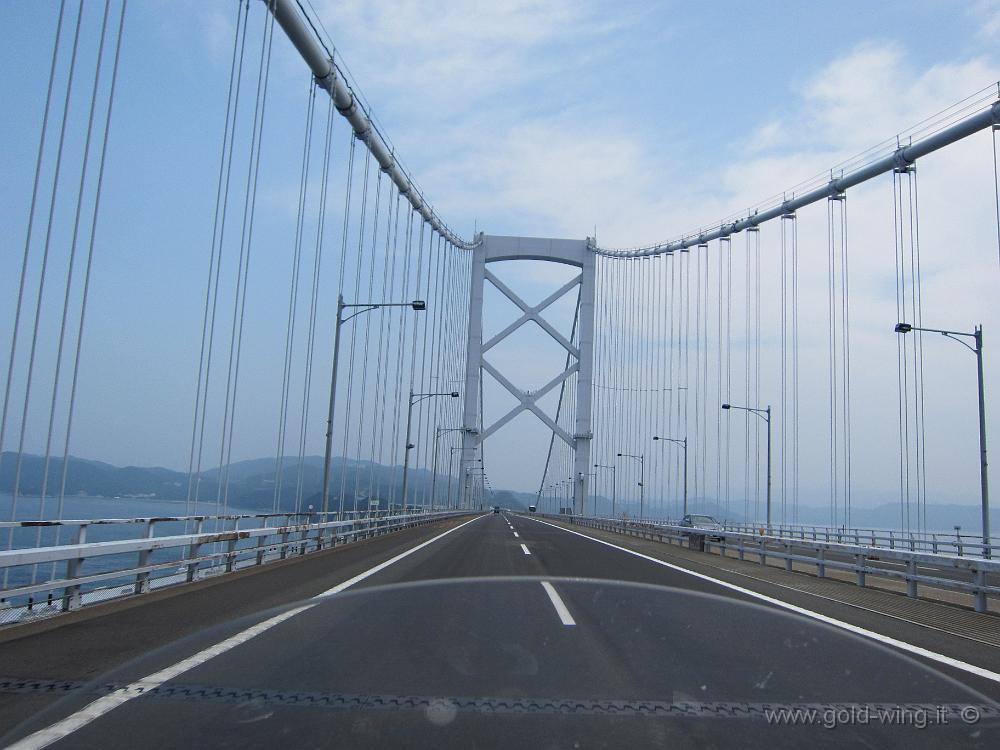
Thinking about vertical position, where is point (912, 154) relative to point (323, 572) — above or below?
above

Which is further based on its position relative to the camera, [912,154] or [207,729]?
[912,154]

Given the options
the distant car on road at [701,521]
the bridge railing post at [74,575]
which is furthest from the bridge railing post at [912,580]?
the distant car on road at [701,521]

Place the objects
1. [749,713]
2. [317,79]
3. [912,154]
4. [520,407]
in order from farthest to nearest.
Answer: [520,407] < [912,154] < [317,79] < [749,713]

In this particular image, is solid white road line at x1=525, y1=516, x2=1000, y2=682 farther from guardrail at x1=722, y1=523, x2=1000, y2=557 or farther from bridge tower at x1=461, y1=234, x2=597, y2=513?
bridge tower at x1=461, y1=234, x2=597, y2=513

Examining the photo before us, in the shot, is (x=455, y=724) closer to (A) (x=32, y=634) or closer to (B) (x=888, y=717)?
(B) (x=888, y=717)

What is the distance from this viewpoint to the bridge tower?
62438 mm

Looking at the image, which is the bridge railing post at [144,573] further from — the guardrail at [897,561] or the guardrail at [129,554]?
the guardrail at [897,561]

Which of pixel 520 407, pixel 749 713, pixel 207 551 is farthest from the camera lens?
pixel 520 407

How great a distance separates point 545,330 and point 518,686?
198 feet

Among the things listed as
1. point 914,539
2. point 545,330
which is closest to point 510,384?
point 545,330

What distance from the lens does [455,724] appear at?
4.43 meters

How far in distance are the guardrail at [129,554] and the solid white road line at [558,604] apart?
4639 mm

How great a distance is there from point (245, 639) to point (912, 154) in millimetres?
26659

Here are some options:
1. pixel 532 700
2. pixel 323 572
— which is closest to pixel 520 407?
pixel 323 572
